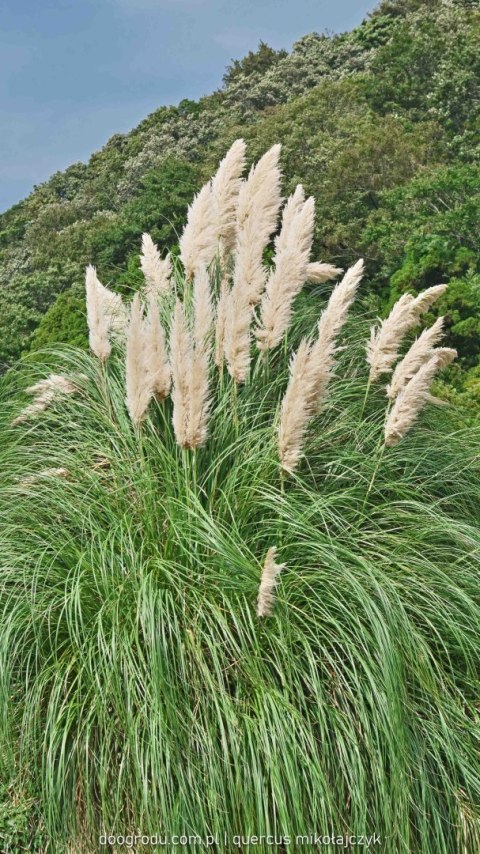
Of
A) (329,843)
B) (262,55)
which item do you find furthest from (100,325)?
(262,55)

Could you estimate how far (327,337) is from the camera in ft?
11.6

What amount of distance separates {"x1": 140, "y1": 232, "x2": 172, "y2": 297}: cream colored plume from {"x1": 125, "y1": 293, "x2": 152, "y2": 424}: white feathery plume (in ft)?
4.28

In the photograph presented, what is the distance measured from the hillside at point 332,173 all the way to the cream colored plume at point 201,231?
3.16 m

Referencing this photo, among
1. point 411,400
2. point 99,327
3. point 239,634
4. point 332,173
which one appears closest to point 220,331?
point 99,327

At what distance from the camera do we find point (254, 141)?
19.3 metres

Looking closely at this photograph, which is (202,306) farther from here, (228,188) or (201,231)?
(228,188)

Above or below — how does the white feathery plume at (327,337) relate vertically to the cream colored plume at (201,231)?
below

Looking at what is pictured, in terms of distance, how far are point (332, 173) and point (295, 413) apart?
44.8 feet

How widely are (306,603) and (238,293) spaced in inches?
48.8

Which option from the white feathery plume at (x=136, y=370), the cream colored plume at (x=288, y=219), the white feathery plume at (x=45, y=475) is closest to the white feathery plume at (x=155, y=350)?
the white feathery plume at (x=136, y=370)

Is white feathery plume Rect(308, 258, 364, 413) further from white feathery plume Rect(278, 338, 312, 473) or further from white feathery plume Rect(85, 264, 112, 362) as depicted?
white feathery plume Rect(85, 264, 112, 362)

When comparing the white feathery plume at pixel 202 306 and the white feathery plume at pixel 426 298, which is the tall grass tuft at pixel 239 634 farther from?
the white feathery plume at pixel 426 298

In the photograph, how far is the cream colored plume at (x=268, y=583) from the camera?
2.67m

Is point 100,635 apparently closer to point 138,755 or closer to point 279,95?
point 138,755
